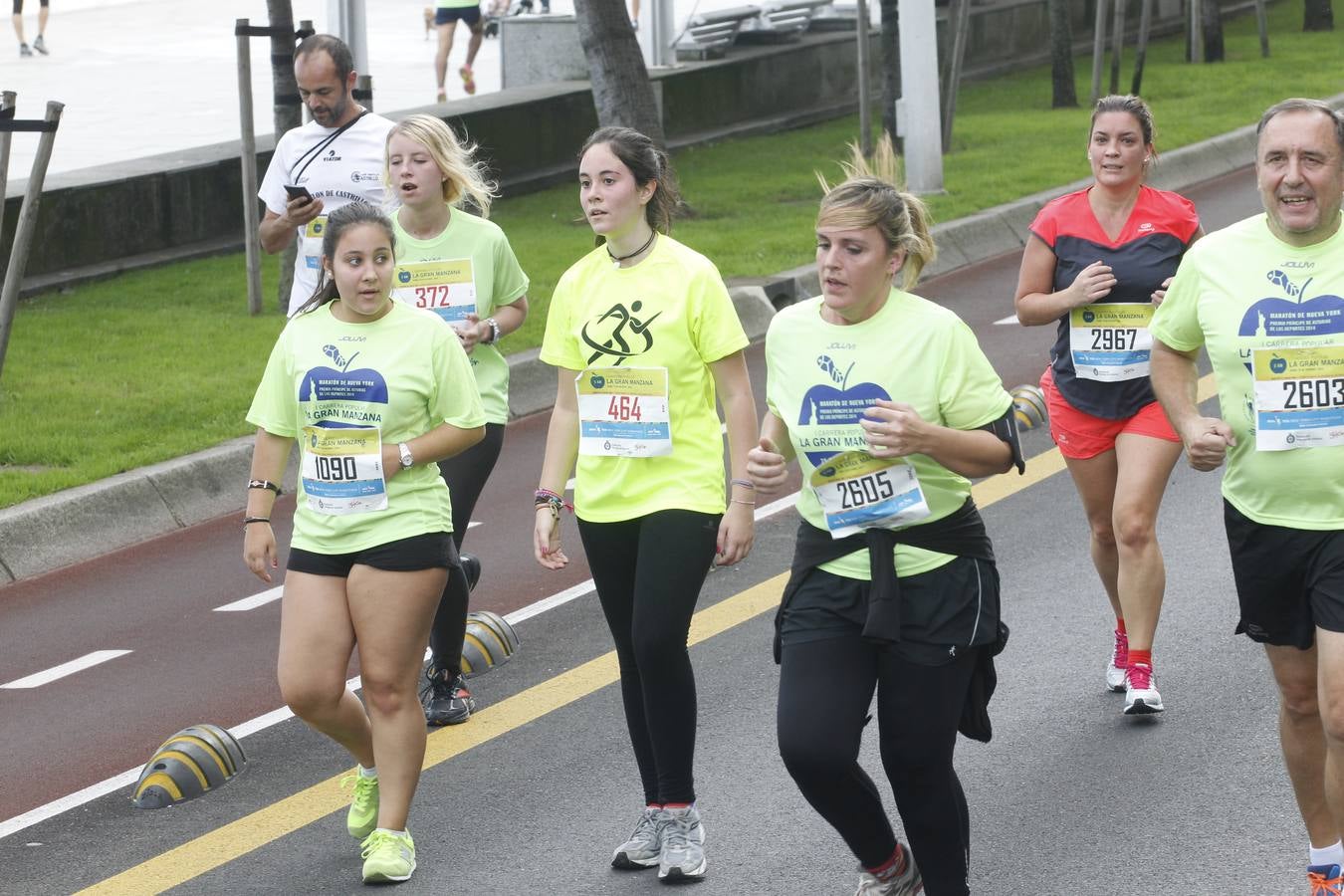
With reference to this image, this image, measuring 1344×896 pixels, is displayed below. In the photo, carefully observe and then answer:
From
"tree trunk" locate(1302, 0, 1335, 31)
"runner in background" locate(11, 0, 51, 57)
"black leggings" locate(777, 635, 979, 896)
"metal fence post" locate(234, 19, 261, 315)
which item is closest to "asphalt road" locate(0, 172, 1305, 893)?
"black leggings" locate(777, 635, 979, 896)

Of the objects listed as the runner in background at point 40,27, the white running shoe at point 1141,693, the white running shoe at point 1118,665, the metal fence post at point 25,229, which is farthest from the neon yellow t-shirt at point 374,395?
the runner in background at point 40,27

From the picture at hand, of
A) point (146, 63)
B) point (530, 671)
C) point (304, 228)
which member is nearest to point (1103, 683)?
point (530, 671)

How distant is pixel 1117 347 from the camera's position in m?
6.74

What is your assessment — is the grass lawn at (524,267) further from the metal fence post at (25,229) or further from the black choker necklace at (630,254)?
the black choker necklace at (630,254)

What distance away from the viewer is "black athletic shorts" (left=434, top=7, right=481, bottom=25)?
25500 mm

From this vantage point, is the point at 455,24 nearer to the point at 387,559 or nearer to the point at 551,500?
the point at 551,500

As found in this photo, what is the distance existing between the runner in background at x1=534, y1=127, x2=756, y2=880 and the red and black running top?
5.57 ft

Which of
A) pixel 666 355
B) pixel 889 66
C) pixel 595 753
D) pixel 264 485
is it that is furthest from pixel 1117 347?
pixel 889 66

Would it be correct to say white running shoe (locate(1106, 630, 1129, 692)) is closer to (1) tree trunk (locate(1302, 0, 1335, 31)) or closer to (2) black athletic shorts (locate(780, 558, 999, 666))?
(2) black athletic shorts (locate(780, 558, 999, 666))

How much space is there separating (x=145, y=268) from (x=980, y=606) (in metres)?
12.2

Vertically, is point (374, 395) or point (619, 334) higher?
point (619, 334)

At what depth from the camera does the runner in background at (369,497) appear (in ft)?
17.9

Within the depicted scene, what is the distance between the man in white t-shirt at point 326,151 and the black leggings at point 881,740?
12.4 feet

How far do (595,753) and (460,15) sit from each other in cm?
2041
